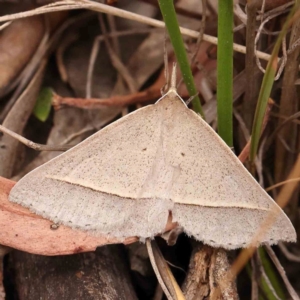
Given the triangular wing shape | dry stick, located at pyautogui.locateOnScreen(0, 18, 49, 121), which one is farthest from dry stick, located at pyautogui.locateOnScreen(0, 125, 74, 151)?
dry stick, located at pyautogui.locateOnScreen(0, 18, 49, 121)

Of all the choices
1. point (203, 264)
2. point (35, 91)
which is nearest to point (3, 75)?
point (35, 91)

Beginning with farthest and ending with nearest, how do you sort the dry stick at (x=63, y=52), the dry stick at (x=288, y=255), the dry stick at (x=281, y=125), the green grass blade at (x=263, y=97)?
the dry stick at (x=63, y=52) < the dry stick at (x=288, y=255) < the dry stick at (x=281, y=125) < the green grass blade at (x=263, y=97)

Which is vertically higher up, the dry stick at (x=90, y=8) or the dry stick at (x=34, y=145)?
the dry stick at (x=90, y=8)

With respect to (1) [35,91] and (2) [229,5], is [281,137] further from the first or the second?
(1) [35,91]

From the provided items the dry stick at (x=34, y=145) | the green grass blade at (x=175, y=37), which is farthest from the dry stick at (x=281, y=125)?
the dry stick at (x=34, y=145)

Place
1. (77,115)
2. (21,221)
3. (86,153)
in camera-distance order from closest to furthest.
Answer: (21,221), (86,153), (77,115)

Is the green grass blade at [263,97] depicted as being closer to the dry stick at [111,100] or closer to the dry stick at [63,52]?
the dry stick at [111,100]
